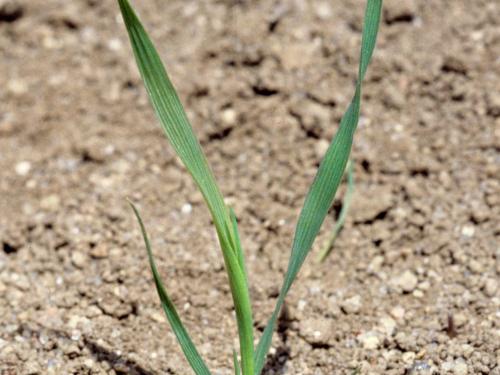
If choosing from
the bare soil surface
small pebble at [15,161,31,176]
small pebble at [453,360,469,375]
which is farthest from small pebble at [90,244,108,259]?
small pebble at [453,360,469,375]

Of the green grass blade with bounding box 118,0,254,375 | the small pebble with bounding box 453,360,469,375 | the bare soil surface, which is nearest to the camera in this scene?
the green grass blade with bounding box 118,0,254,375

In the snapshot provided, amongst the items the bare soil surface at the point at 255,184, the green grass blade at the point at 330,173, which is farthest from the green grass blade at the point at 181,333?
the bare soil surface at the point at 255,184

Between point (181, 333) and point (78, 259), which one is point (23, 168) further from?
point (181, 333)

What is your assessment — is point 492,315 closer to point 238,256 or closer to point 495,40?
point 238,256

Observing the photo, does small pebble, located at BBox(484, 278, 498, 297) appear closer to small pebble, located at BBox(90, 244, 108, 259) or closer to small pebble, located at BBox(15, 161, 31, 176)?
small pebble, located at BBox(90, 244, 108, 259)

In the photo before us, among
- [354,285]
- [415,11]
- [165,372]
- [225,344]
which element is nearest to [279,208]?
[354,285]
